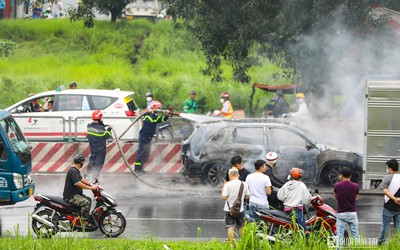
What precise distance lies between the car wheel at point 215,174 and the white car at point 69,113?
3.46m

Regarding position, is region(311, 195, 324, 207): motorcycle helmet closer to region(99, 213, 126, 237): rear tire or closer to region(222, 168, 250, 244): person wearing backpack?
region(222, 168, 250, 244): person wearing backpack

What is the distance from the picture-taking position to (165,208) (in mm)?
16828

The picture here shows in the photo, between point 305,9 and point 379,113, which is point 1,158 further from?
point 305,9

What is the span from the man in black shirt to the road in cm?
64

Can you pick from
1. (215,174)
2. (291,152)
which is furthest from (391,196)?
(215,174)

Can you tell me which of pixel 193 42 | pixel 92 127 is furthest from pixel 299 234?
pixel 193 42

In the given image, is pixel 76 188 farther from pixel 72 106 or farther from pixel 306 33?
pixel 306 33

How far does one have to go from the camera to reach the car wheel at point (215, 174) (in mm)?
18328

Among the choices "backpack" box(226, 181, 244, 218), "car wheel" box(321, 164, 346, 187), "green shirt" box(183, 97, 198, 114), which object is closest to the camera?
"backpack" box(226, 181, 244, 218)

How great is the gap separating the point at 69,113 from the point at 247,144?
6.44 m

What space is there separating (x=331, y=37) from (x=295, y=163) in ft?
17.7

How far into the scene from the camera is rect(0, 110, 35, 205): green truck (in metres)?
14.5

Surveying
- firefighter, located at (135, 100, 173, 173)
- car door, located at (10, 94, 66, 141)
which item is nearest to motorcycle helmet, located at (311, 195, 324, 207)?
firefighter, located at (135, 100, 173, 173)

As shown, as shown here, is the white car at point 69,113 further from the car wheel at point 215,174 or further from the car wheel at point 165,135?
the car wheel at point 215,174
